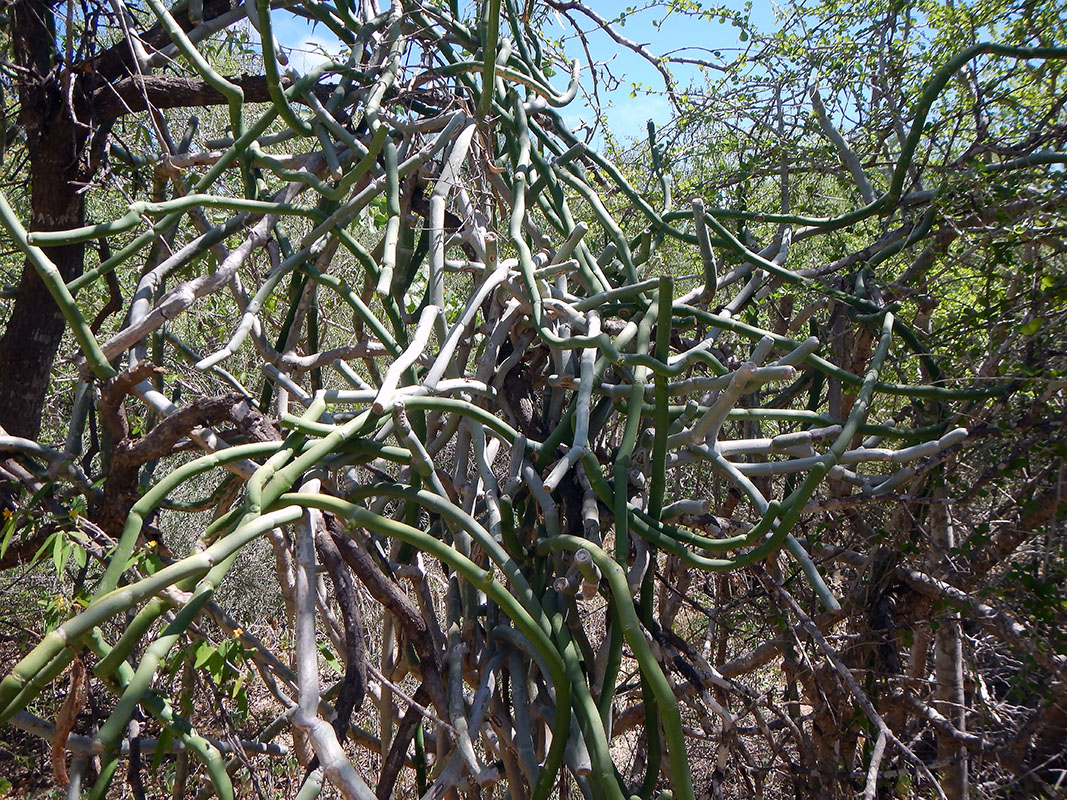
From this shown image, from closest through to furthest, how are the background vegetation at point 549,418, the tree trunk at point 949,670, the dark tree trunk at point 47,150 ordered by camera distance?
the background vegetation at point 549,418
the tree trunk at point 949,670
the dark tree trunk at point 47,150

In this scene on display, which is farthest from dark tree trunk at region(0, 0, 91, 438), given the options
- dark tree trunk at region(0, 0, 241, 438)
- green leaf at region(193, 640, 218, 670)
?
green leaf at region(193, 640, 218, 670)

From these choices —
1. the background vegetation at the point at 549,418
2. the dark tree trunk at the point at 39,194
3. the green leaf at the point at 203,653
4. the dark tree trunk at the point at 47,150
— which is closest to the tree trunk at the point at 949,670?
the background vegetation at the point at 549,418

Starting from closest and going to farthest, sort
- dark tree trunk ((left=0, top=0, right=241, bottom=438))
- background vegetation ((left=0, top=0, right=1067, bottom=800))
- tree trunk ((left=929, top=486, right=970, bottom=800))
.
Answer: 1. background vegetation ((left=0, top=0, right=1067, bottom=800))
2. tree trunk ((left=929, top=486, right=970, bottom=800))
3. dark tree trunk ((left=0, top=0, right=241, bottom=438))

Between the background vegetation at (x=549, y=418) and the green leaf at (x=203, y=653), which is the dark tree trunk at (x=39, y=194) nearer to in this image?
the background vegetation at (x=549, y=418)

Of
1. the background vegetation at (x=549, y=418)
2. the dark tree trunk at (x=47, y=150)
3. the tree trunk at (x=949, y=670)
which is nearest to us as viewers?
the background vegetation at (x=549, y=418)

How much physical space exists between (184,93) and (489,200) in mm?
698

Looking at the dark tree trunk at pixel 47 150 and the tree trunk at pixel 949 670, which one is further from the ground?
the dark tree trunk at pixel 47 150

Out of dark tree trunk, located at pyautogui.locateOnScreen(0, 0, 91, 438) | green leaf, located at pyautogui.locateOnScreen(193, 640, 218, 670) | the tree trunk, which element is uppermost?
dark tree trunk, located at pyautogui.locateOnScreen(0, 0, 91, 438)

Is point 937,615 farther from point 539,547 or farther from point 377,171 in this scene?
point 377,171

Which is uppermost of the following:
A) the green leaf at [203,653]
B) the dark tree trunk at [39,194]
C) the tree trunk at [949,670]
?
the dark tree trunk at [39,194]

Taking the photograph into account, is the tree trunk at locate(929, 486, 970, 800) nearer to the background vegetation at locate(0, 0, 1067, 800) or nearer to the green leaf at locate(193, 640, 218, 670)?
the background vegetation at locate(0, 0, 1067, 800)

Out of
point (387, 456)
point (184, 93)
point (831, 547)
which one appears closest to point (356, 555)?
point (387, 456)

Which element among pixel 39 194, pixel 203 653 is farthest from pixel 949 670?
pixel 39 194

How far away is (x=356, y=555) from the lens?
109 centimetres
